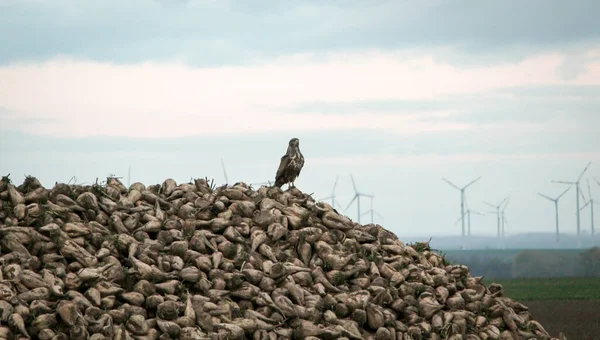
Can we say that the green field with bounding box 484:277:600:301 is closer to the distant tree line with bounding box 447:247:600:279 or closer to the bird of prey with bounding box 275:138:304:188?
the distant tree line with bounding box 447:247:600:279

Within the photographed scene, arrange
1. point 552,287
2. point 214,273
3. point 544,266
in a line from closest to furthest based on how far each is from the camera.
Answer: point 214,273 → point 552,287 → point 544,266

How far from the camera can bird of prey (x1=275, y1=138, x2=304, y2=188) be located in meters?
15.6

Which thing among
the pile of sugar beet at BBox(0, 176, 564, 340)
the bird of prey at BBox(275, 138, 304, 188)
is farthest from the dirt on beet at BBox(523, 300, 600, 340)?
the bird of prey at BBox(275, 138, 304, 188)

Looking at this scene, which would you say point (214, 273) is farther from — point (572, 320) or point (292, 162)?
point (572, 320)

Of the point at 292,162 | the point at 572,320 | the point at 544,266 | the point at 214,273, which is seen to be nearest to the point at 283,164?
the point at 292,162

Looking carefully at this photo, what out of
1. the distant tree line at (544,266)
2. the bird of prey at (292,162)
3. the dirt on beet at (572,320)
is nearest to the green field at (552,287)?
the distant tree line at (544,266)

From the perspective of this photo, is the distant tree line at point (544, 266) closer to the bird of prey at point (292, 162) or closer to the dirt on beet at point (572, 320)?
the dirt on beet at point (572, 320)

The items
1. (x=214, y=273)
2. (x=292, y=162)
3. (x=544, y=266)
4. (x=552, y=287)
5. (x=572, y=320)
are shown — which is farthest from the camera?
(x=544, y=266)

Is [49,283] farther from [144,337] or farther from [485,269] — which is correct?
[485,269]

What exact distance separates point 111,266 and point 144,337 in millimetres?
→ 1351

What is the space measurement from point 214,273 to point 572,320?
16.2m

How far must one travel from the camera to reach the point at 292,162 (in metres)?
15.5

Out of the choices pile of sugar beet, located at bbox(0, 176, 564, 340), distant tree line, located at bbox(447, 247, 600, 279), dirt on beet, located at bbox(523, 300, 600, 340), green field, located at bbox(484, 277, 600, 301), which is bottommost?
distant tree line, located at bbox(447, 247, 600, 279)

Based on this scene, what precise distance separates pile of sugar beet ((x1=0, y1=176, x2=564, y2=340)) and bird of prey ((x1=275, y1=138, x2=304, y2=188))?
1.15 ft
